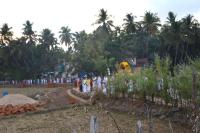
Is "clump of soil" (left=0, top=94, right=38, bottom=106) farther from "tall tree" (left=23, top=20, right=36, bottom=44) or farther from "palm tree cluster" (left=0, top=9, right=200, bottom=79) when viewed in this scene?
"tall tree" (left=23, top=20, right=36, bottom=44)

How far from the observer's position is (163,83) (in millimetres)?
21578

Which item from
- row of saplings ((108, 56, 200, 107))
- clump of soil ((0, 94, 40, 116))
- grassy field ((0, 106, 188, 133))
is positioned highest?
row of saplings ((108, 56, 200, 107))

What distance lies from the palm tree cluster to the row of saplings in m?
29.5

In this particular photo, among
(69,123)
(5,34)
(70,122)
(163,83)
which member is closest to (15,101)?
(70,122)

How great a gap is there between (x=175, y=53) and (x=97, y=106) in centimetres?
2876

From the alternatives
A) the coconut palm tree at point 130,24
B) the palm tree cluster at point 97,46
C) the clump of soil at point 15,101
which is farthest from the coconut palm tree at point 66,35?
the clump of soil at point 15,101

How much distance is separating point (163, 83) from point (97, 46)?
42.0m

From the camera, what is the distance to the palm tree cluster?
55875 millimetres

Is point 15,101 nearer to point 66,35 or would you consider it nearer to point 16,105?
point 16,105

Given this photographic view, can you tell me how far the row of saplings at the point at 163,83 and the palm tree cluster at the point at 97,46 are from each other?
2955 cm

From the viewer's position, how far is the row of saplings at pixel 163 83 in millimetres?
19062

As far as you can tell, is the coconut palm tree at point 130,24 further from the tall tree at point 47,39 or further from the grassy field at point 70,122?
the grassy field at point 70,122

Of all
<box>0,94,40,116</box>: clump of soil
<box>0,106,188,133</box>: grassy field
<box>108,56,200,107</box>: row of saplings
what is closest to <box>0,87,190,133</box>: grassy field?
<box>0,106,188,133</box>: grassy field

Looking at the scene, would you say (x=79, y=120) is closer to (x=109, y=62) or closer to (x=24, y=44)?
(x=109, y=62)
